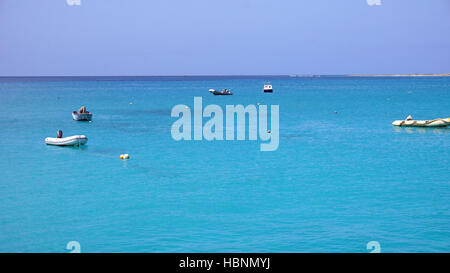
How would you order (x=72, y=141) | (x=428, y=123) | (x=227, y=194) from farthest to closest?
(x=428, y=123)
(x=72, y=141)
(x=227, y=194)

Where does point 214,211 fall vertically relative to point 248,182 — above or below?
below

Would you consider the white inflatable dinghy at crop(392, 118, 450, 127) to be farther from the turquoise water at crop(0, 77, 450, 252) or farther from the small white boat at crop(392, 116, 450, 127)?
the turquoise water at crop(0, 77, 450, 252)

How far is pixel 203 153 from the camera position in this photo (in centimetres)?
3450

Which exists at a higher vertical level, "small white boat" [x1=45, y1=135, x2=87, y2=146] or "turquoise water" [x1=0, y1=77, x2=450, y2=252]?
"small white boat" [x1=45, y1=135, x2=87, y2=146]

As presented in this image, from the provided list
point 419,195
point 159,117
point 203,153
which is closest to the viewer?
point 419,195

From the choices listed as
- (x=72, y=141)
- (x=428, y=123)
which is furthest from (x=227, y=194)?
(x=428, y=123)

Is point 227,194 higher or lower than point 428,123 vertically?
lower

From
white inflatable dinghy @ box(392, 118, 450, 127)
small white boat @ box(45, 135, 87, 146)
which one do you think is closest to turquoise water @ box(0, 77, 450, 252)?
small white boat @ box(45, 135, 87, 146)

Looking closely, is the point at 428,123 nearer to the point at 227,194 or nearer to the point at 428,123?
the point at 428,123

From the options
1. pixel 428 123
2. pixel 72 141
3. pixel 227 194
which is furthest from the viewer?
pixel 428 123
